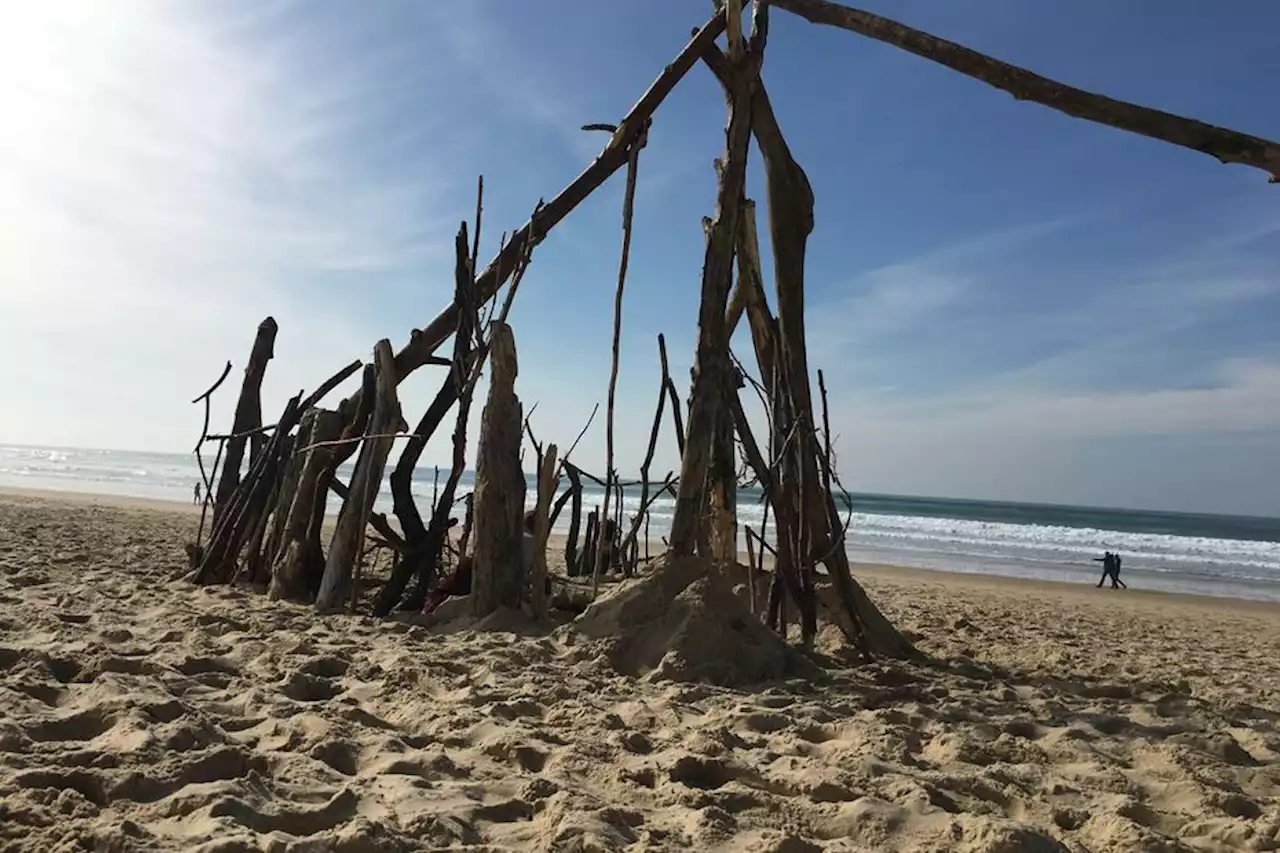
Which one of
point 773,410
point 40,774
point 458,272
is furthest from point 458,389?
point 40,774

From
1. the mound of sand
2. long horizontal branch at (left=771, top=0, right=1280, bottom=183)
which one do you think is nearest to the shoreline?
→ the mound of sand

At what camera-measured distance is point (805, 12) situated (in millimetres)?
4715

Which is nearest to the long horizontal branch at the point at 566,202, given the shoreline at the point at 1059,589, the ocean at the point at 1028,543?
the ocean at the point at 1028,543

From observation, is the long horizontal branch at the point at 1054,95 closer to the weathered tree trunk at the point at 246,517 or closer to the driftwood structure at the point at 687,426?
the driftwood structure at the point at 687,426

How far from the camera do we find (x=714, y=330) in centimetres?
471

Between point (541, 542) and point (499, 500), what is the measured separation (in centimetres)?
34

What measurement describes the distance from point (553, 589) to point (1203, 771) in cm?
431

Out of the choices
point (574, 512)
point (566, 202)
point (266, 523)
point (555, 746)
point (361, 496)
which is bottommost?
point (555, 746)

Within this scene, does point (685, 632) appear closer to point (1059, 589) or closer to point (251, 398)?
point (251, 398)

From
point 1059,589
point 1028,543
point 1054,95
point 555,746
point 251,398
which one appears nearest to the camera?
point 555,746

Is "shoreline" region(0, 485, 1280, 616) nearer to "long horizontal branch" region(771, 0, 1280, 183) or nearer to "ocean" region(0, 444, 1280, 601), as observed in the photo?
"ocean" region(0, 444, 1280, 601)

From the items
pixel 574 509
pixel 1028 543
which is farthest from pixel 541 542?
pixel 1028 543

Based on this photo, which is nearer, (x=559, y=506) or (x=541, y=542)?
(x=541, y=542)

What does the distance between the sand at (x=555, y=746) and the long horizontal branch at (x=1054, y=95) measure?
2.30 metres
